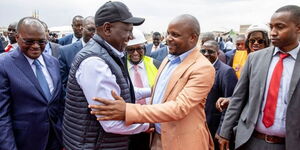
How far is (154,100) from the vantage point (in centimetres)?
262

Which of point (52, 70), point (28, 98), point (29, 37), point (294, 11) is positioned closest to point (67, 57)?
point (52, 70)

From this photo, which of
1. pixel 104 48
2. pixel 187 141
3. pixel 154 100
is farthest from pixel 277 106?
pixel 104 48

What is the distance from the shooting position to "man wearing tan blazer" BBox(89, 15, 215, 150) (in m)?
2.15

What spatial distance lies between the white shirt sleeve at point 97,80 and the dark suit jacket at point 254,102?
1.31 m

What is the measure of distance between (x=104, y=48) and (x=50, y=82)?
38.2 inches

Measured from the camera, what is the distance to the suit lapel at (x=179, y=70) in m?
2.39

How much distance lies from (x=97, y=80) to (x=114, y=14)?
0.54 m

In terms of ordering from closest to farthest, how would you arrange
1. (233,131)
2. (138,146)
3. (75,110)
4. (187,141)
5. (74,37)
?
(75,110)
(187,141)
(233,131)
(138,146)
(74,37)

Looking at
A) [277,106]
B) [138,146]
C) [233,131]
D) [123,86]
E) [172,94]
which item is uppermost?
[123,86]

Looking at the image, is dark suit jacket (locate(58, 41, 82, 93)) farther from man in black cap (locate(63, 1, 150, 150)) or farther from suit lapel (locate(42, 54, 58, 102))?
man in black cap (locate(63, 1, 150, 150))

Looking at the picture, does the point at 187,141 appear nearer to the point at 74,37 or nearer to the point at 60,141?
the point at 60,141

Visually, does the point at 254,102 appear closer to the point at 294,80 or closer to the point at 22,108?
the point at 294,80

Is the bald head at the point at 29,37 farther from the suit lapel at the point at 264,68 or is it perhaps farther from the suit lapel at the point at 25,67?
Answer: the suit lapel at the point at 264,68

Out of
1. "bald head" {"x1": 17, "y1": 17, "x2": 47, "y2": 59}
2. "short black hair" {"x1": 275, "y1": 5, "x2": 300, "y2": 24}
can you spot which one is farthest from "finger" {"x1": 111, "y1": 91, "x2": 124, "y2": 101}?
"short black hair" {"x1": 275, "y1": 5, "x2": 300, "y2": 24}
